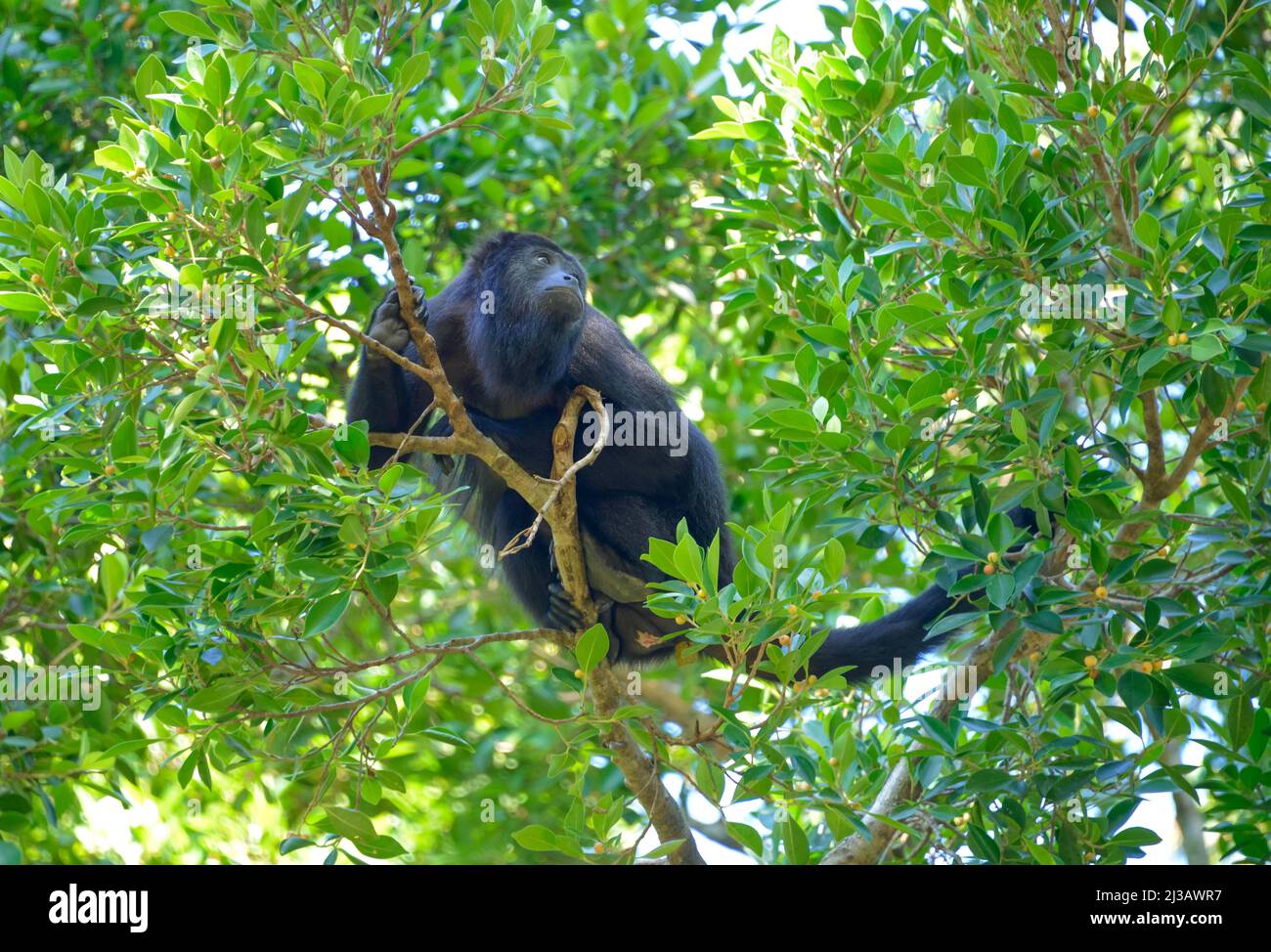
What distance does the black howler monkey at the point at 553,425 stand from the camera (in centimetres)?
468

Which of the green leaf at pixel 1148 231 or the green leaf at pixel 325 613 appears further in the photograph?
the green leaf at pixel 1148 231

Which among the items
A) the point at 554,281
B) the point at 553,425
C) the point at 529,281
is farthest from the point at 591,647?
the point at 529,281

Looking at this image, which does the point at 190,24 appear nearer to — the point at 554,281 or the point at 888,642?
the point at 554,281

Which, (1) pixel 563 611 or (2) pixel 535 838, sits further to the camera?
(1) pixel 563 611

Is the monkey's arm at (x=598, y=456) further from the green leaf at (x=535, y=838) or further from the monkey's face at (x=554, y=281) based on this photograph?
the green leaf at (x=535, y=838)

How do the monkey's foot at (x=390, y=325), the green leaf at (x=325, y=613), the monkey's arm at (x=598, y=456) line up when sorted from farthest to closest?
the monkey's arm at (x=598, y=456), the monkey's foot at (x=390, y=325), the green leaf at (x=325, y=613)

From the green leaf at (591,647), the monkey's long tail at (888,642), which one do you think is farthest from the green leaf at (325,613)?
the monkey's long tail at (888,642)

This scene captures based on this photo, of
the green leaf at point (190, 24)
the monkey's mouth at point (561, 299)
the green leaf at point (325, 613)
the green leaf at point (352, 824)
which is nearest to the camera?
the green leaf at point (325, 613)

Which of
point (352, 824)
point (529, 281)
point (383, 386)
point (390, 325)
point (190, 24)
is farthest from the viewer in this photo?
point (529, 281)

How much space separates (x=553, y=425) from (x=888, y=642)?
1628mm

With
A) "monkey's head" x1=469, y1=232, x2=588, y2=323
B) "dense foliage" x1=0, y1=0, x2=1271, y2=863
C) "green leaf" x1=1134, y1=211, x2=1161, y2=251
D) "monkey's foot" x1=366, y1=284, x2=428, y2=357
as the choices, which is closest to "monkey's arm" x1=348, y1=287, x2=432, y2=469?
"monkey's foot" x1=366, y1=284, x2=428, y2=357

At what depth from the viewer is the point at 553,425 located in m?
5.16

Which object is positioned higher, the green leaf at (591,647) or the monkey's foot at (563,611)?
the monkey's foot at (563,611)
